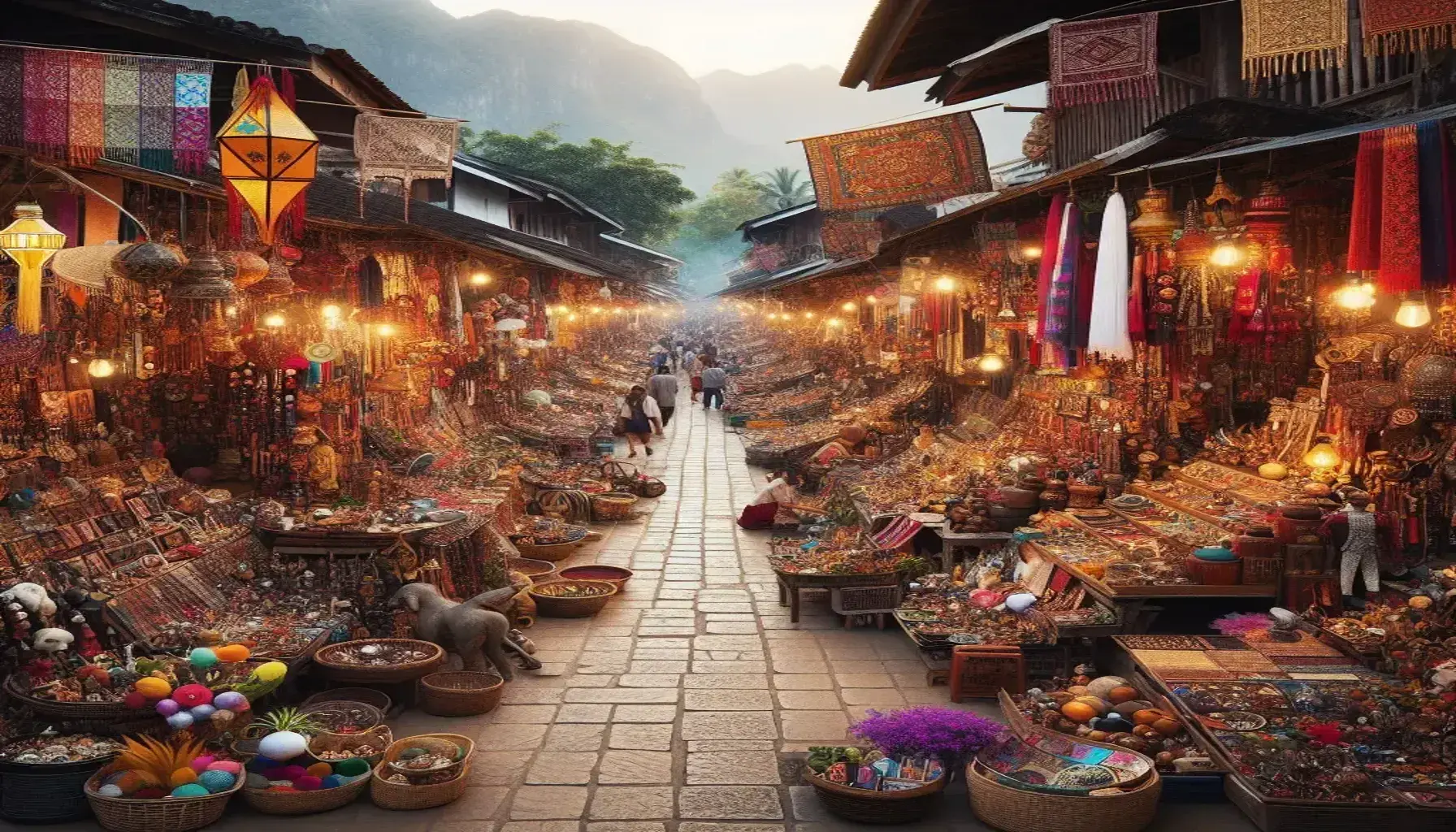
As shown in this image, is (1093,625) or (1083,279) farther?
(1083,279)

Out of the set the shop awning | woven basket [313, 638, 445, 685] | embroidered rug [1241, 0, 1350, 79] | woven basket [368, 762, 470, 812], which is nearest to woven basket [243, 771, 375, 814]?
woven basket [368, 762, 470, 812]

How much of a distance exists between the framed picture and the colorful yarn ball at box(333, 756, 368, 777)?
8.32 metres

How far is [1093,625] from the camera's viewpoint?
26.5 feet

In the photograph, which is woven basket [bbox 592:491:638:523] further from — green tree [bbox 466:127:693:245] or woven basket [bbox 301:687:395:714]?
green tree [bbox 466:127:693:245]

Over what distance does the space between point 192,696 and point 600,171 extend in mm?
48506

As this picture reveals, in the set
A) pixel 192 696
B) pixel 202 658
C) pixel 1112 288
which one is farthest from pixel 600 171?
pixel 192 696

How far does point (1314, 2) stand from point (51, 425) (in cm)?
992

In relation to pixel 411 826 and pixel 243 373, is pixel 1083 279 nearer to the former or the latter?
pixel 411 826

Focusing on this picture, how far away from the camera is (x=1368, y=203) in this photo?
18.9 ft

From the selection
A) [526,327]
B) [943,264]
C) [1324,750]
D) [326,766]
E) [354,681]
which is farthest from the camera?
[526,327]

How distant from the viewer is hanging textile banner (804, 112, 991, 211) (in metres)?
11.5

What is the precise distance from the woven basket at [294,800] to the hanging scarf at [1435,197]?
6150 mm

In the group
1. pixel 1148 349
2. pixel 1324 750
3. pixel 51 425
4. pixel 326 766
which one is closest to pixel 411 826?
pixel 326 766

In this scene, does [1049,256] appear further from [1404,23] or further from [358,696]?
[358,696]
